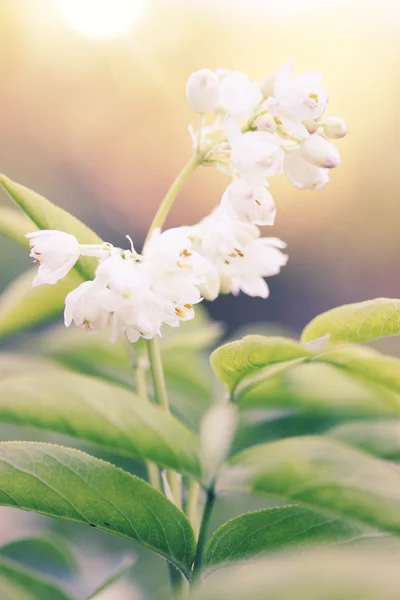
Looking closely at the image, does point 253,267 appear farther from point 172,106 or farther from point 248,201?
point 172,106

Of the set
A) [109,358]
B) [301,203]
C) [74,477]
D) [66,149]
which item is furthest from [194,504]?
[66,149]

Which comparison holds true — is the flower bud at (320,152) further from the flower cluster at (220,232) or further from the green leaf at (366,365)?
the green leaf at (366,365)

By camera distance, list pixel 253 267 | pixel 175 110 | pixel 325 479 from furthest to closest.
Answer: pixel 175 110, pixel 253 267, pixel 325 479

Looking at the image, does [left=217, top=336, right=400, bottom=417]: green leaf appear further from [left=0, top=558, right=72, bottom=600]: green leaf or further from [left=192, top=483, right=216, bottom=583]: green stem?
[left=0, top=558, right=72, bottom=600]: green leaf

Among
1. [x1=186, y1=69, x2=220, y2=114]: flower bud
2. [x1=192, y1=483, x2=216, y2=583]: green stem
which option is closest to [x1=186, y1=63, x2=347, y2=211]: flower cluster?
[x1=186, y1=69, x2=220, y2=114]: flower bud

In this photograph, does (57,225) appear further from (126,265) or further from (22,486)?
(22,486)

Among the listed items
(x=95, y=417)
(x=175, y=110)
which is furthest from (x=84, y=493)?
(x=175, y=110)
